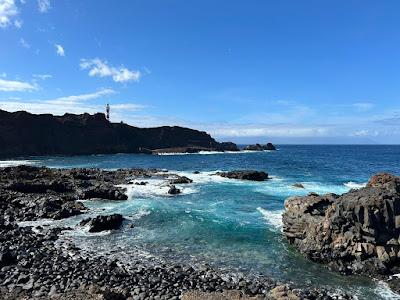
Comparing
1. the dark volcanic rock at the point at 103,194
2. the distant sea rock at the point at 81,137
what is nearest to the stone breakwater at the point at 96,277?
the dark volcanic rock at the point at 103,194

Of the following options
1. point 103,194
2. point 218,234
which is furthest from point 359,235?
point 103,194

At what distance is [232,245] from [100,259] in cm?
971

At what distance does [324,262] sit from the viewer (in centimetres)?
2495

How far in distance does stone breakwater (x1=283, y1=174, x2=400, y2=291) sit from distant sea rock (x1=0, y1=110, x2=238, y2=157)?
122032mm

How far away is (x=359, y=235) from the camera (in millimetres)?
24562

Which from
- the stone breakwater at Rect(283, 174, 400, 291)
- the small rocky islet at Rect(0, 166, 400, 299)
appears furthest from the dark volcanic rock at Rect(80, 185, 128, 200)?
the stone breakwater at Rect(283, 174, 400, 291)

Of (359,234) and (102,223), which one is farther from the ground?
(359,234)

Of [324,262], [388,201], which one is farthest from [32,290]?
[388,201]

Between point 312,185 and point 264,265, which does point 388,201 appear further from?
point 312,185

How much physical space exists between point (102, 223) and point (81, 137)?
130633mm

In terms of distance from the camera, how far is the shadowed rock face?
931 inches

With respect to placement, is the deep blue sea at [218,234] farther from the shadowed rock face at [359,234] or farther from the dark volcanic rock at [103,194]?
the dark volcanic rock at [103,194]

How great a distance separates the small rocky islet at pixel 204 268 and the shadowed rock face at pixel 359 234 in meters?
0.06

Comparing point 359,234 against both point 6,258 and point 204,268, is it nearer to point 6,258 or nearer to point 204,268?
point 204,268
